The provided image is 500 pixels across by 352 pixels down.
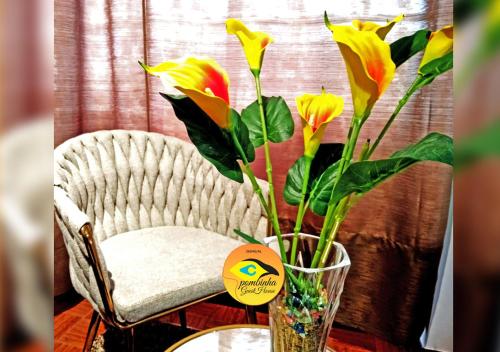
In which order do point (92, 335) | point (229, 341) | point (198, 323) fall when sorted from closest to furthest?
1. point (229, 341)
2. point (92, 335)
3. point (198, 323)

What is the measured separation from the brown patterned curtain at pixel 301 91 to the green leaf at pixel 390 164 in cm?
96

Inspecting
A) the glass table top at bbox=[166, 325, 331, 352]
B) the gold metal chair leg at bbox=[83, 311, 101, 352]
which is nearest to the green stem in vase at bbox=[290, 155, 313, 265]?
the glass table top at bbox=[166, 325, 331, 352]

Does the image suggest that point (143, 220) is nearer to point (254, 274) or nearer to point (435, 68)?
point (254, 274)

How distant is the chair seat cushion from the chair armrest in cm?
22

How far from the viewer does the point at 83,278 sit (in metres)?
1.32

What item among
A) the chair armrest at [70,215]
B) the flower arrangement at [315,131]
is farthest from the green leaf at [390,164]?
the chair armrest at [70,215]

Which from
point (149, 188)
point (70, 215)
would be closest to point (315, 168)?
point (70, 215)

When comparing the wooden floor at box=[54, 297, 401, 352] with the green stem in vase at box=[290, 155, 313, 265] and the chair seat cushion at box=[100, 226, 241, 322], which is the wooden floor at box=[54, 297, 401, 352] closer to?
the chair seat cushion at box=[100, 226, 241, 322]

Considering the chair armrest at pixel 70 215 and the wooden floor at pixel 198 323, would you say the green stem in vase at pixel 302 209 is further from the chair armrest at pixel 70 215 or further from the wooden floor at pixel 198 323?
the wooden floor at pixel 198 323

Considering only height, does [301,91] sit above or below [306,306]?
above

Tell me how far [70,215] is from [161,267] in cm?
34

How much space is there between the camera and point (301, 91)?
1.69 meters

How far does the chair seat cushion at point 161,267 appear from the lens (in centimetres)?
125

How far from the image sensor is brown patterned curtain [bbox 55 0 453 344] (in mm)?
1548
